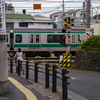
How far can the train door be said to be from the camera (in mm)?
25562

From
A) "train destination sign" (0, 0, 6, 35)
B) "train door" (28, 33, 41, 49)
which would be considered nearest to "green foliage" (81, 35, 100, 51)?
"train destination sign" (0, 0, 6, 35)

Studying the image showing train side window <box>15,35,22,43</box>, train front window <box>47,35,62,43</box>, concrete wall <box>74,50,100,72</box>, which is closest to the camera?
concrete wall <box>74,50,100,72</box>

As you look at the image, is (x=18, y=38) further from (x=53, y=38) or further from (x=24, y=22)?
(x=24, y=22)

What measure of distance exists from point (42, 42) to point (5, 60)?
734 inches

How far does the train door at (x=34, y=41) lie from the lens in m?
25.6

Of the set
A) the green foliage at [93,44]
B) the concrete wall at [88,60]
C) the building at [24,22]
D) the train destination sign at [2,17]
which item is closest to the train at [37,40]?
the concrete wall at [88,60]

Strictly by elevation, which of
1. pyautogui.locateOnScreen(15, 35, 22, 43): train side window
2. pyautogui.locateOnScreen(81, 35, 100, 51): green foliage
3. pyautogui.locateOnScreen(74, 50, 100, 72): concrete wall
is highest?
pyautogui.locateOnScreen(15, 35, 22, 43): train side window

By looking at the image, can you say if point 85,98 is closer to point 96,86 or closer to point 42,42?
point 96,86

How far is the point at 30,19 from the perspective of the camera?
46031 mm

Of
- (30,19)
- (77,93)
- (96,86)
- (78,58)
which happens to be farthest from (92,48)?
(30,19)

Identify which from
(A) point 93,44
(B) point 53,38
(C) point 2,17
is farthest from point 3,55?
(B) point 53,38

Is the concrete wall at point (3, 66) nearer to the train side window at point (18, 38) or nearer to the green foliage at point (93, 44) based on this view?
the green foliage at point (93, 44)

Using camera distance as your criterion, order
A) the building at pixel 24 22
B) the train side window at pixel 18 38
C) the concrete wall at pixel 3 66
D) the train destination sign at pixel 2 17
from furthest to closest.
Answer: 1. the building at pixel 24 22
2. the train side window at pixel 18 38
3. the concrete wall at pixel 3 66
4. the train destination sign at pixel 2 17

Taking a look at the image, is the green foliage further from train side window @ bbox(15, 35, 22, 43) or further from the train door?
train side window @ bbox(15, 35, 22, 43)
